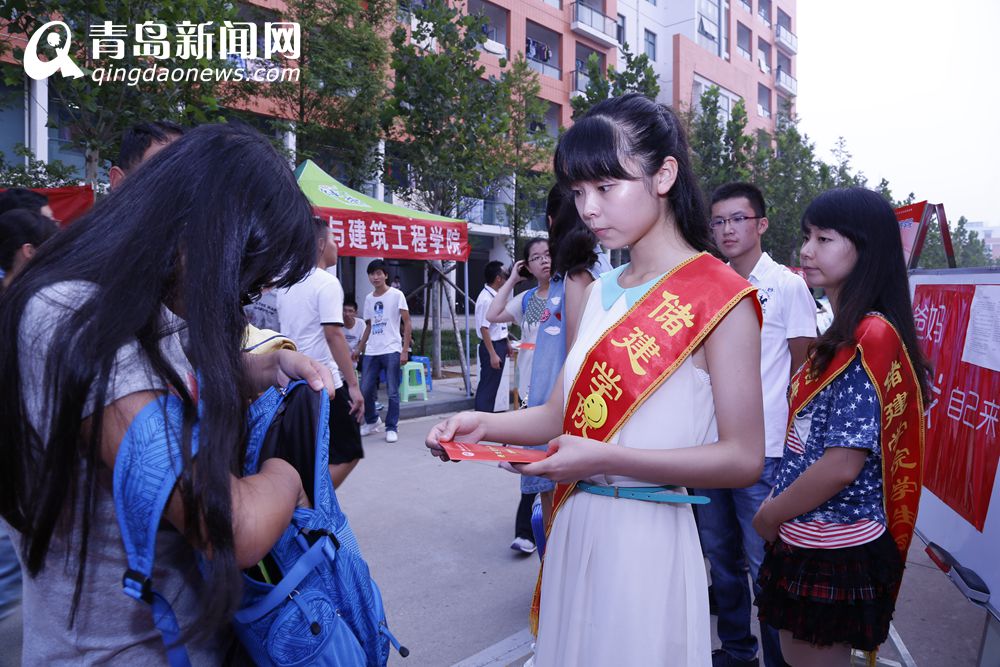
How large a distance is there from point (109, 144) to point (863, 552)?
639cm

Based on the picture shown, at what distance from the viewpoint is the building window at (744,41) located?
99.2 feet

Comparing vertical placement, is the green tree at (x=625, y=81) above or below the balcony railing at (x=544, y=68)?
below

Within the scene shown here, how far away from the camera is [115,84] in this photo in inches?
233

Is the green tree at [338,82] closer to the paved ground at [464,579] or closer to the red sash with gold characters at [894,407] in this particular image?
the paved ground at [464,579]

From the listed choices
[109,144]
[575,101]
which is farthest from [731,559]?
[575,101]

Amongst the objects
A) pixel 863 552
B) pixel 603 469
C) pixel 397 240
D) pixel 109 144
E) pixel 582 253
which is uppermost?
pixel 109 144

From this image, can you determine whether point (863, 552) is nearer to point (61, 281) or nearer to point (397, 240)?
point (61, 281)

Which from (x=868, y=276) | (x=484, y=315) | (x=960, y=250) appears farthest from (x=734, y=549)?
(x=960, y=250)

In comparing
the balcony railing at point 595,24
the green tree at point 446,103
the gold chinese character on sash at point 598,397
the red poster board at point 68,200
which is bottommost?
the gold chinese character on sash at point 598,397

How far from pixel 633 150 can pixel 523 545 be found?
2.81 m

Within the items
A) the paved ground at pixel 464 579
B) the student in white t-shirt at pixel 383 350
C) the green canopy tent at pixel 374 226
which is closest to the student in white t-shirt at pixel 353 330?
the student in white t-shirt at pixel 383 350

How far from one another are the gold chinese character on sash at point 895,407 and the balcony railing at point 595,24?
23.7 m

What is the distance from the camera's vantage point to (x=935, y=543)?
2.61m

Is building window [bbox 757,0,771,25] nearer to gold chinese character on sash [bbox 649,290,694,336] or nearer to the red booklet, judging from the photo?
gold chinese character on sash [bbox 649,290,694,336]
